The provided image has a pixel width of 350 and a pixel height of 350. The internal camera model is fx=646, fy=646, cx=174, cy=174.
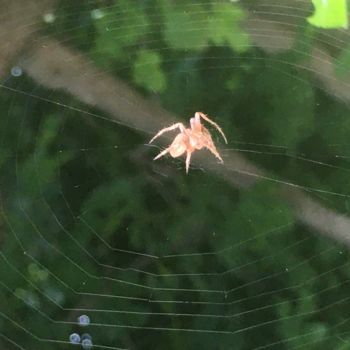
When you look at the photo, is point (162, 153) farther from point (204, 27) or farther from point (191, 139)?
point (204, 27)

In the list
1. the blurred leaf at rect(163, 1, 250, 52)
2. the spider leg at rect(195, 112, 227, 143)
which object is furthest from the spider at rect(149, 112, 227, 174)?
the blurred leaf at rect(163, 1, 250, 52)

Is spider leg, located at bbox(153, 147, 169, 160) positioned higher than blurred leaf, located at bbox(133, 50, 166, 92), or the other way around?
blurred leaf, located at bbox(133, 50, 166, 92)

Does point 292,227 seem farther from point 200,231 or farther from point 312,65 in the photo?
point 312,65

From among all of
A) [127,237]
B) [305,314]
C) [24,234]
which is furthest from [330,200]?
[24,234]

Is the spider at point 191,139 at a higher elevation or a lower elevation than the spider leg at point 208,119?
lower

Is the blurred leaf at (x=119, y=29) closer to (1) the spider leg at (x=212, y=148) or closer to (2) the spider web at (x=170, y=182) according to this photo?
(2) the spider web at (x=170, y=182)

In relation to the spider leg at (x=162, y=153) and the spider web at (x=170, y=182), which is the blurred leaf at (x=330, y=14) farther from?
the spider leg at (x=162, y=153)

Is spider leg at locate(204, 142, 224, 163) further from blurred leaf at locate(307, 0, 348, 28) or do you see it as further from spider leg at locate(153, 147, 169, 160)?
blurred leaf at locate(307, 0, 348, 28)

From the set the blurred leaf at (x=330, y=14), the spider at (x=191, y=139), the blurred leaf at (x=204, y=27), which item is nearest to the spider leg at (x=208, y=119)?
the spider at (x=191, y=139)
